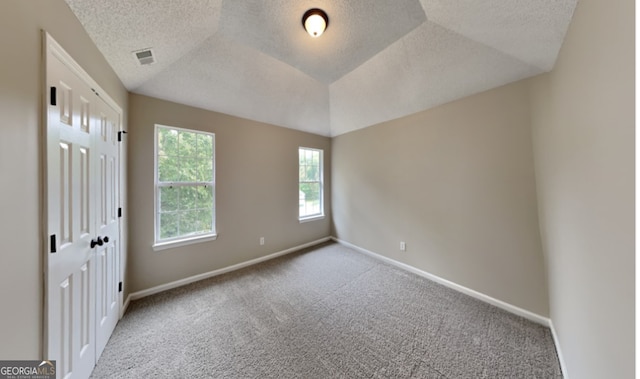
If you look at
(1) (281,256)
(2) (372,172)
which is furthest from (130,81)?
(2) (372,172)

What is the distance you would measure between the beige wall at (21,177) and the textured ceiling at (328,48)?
0.59 metres

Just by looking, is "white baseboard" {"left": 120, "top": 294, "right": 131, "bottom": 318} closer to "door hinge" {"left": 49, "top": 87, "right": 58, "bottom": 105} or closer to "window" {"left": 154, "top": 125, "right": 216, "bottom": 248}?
"window" {"left": 154, "top": 125, "right": 216, "bottom": 248}

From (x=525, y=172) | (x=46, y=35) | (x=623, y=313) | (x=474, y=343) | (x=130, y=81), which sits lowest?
(x=474, y=343)

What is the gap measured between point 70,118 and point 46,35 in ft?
1.38

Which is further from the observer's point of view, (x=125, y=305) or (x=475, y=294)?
(x=475, y=294)

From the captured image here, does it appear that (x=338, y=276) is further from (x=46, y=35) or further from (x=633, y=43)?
(x=46, y=35)

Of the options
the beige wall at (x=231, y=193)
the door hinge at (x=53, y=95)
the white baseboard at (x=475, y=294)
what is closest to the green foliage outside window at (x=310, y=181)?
the beige wall at (x=231, y=193)

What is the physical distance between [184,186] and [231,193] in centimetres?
59

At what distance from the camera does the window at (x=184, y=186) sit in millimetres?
2551

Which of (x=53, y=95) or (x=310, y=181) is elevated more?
(x=53, y=95)

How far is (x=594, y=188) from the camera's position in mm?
976

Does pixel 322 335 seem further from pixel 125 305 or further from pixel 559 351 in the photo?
pixel 125 305

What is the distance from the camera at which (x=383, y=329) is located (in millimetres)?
1895

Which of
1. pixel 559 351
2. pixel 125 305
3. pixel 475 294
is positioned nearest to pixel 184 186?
pixel 125 305
